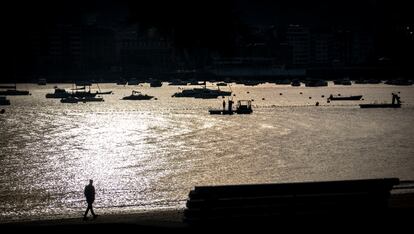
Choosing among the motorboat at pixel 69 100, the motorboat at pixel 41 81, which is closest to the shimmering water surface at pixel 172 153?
the motorboat at pixel 69 100

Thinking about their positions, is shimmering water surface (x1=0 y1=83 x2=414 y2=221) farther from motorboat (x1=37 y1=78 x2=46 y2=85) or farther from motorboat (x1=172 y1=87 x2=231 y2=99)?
motorboat (x1=37 y1=78 x2=46 y2=85)

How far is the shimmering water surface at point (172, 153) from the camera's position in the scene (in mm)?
23047

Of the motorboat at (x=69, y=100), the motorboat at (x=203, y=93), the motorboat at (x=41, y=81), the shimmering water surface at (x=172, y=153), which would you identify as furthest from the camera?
the motorboat at (x=41, y=81)

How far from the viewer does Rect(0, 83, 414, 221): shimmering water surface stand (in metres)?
23.0

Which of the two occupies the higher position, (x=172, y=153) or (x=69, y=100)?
(x=172, y=153)

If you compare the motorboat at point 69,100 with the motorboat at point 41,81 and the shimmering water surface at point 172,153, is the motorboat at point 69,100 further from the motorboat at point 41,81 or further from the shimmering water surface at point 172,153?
the motorboat at point 41,81

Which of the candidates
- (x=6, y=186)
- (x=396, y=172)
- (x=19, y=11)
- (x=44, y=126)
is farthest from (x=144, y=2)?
(x=44, y=126)

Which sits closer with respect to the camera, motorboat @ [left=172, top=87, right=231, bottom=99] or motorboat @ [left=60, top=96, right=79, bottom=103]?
motorboat @ [left=60, top=96, right=79, bottom=103]

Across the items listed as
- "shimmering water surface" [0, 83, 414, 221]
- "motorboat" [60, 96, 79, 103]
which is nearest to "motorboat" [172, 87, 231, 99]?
"motorboat" [60, 96, 79, 103]

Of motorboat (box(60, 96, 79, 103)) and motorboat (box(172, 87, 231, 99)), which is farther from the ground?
motorboat (box(172, 87, 231, 99))

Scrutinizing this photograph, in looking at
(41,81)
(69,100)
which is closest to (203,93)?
(69,100)

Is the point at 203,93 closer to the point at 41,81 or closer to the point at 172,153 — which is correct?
the point at 172,153

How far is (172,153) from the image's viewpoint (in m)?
35.4

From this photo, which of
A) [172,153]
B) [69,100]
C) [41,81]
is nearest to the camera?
[172,153]
